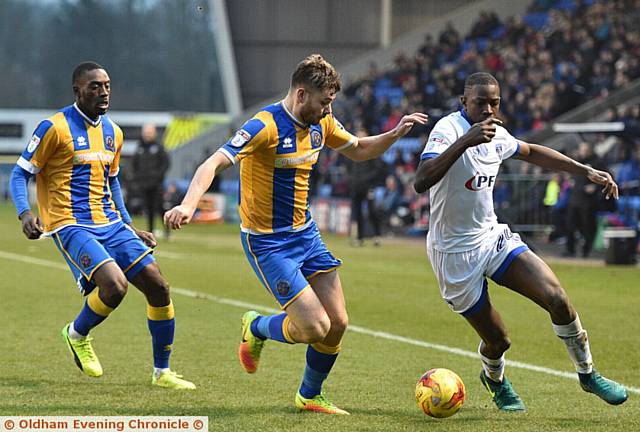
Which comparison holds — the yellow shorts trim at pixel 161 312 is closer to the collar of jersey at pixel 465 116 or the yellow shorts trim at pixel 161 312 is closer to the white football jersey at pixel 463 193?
the white football jersey at pixel 463 193

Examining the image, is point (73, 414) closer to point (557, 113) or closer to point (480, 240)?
point (480, 240)

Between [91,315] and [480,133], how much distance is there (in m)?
3.19

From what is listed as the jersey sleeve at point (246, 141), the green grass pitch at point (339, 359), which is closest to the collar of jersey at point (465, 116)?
the jersey sleeve at point (246, 141)

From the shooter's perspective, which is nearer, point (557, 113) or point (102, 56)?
point (557, 113)

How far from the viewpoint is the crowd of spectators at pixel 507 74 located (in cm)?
2658

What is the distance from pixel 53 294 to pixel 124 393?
659 centimetres

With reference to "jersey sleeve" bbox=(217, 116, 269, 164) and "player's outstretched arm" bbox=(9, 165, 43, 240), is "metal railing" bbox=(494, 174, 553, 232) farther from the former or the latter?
"jersey sleeve" bbox=(217, 116, 269, 164)

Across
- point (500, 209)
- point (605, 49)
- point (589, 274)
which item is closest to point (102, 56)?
point (605, 49)

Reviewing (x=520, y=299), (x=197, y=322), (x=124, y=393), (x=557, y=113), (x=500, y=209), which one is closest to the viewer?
(x=124, y=393)

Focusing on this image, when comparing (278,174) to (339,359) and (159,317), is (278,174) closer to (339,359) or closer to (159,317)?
(159,317)

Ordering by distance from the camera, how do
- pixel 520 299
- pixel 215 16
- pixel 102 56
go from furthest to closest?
1. pixel 102 56
2. pixel 215 16
3. pixel 520 299

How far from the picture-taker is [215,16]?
43.2m

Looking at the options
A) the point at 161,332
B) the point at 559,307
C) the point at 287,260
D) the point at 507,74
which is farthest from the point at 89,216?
the point at 507,74

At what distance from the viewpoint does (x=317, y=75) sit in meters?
6.73
